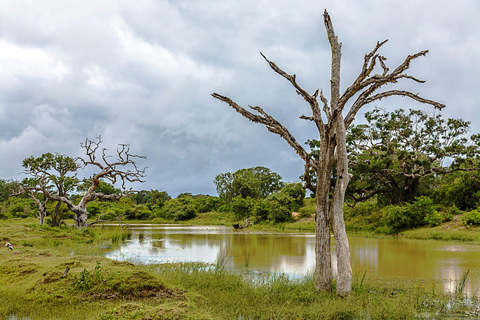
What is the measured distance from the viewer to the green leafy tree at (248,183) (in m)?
57.3

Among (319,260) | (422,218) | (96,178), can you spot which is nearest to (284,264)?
(319,260)

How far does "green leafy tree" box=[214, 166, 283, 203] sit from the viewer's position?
57.3 metres

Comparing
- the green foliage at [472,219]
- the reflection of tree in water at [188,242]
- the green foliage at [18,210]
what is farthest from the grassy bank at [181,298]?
the green foliage at [18,210]

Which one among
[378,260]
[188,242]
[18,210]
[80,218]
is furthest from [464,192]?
[18,210]

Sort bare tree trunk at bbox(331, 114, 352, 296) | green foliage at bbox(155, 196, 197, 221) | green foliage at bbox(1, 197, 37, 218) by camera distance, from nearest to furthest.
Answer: bare tree trunk at bbox(331, 114, 352, 296), green foliage at bbox(1, 197, 37, 218), green foliage at bbox(155, 196, 197, 221)

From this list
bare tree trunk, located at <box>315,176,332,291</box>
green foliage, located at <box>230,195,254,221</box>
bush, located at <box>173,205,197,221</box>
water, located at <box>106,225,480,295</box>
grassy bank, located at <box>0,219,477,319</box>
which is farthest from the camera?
bush, located at <box>173,205,197,221</box>

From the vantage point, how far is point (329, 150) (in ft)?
25.4

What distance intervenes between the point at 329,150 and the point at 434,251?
37.7 ft

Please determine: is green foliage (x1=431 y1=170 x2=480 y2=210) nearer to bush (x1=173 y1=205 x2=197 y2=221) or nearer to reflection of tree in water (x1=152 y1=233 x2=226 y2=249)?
reflection of tree in water (x1=152 y1=233 x2=226 y2=249)

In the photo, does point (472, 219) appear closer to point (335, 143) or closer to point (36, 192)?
point (335, 143)

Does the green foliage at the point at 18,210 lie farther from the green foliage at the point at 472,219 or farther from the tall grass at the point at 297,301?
the green foliage at the point at 472,219

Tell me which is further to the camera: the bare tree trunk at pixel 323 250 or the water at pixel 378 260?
the water at pixel 378 260

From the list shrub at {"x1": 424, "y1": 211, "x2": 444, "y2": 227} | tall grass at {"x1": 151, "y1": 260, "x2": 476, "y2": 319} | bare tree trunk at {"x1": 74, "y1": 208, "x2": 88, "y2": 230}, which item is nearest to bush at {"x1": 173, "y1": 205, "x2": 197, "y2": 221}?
bare tree trunk at {"x1": 74, "y1": 208, "x2": 88, "y2": 230}

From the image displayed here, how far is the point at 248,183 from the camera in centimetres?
5712
